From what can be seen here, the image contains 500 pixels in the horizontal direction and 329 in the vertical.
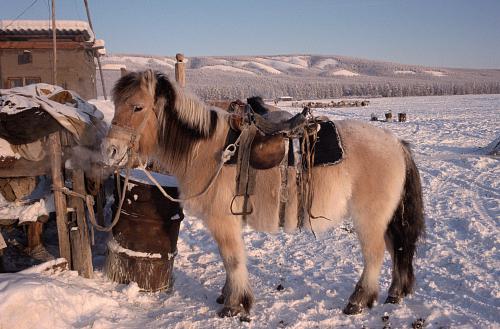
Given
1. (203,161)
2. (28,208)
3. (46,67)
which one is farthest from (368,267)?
(46,67)

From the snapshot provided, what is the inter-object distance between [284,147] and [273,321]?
174cm

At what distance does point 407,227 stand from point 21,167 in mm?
4420

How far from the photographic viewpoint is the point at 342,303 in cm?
404

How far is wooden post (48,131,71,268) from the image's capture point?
414cm

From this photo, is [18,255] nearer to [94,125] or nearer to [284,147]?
[94,125]

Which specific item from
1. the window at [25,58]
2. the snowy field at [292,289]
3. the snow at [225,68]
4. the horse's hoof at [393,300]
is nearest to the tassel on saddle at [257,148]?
the snowy field at [292,289]

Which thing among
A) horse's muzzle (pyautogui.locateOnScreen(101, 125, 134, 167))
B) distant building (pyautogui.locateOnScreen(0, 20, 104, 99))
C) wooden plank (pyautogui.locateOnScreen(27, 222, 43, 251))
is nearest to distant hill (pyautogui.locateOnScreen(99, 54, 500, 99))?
distant building (pyautogui.locateOnScreen(0, 20, 104, 99))

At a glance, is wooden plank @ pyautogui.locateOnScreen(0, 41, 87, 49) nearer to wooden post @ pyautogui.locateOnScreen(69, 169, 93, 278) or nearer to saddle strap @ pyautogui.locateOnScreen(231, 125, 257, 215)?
wooden post @ pyautogui.locateOnScreen(69, 169, 93, 278)

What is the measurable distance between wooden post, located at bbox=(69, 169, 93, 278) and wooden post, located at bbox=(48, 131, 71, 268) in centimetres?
7

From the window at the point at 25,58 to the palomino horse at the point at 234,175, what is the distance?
42.2 ft

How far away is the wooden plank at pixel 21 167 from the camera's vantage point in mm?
4188

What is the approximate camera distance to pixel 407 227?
3.99m

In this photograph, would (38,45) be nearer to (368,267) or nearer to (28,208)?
(28,208)

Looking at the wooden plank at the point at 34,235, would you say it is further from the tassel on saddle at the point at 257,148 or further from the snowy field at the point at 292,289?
the tassel on saddle at the point at 257,148
